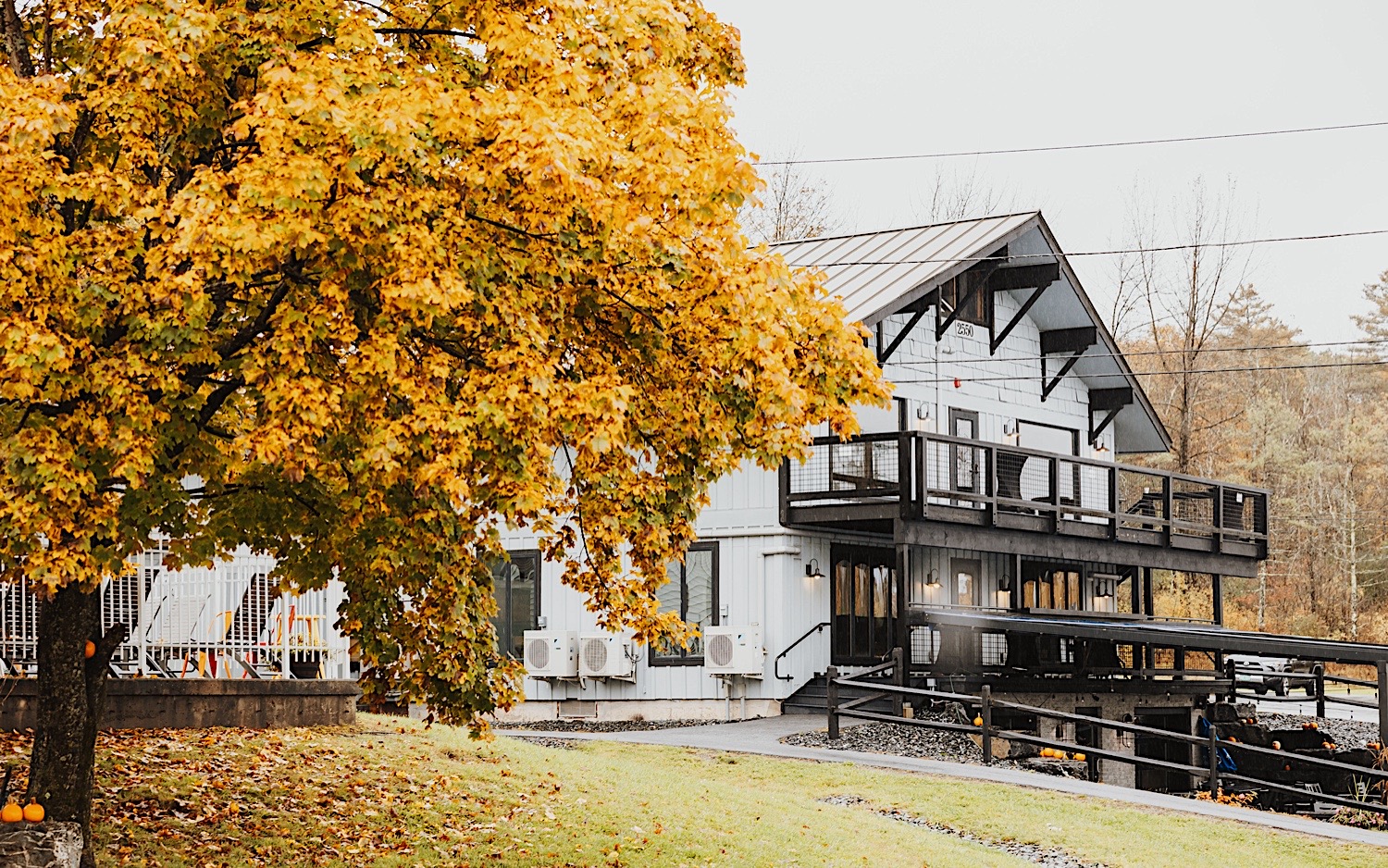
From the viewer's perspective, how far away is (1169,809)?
617 inches

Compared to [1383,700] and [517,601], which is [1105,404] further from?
[1383,700]

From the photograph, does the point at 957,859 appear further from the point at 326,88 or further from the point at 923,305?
the point at 923,305

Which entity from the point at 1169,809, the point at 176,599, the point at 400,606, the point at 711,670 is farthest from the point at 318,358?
the point at 711,670

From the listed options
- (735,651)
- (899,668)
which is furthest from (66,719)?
(735,651)

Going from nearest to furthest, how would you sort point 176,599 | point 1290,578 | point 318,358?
point 318,358
point 176,599
point 1290,578

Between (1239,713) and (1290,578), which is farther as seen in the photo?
(1290,578)

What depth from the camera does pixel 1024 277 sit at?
28.1 meters

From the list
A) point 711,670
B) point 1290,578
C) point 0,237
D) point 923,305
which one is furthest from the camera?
point 1290,578

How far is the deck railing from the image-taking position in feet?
73.5

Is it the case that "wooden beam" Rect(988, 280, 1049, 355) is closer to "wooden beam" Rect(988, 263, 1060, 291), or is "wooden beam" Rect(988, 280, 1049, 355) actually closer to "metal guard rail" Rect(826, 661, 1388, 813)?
"wooden beam" Rect(988, 263, 1060, 291)

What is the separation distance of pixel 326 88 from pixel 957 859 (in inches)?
337

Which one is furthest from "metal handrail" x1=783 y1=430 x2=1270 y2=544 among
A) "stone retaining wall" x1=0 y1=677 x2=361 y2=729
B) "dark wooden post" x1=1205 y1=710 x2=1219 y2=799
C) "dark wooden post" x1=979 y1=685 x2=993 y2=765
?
"stone retaining wall" x1=0 y1=677 x2=361 y2=729

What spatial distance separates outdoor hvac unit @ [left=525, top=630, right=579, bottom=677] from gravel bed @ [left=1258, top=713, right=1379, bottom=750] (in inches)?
500

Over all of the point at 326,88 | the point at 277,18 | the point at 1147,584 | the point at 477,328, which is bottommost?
the point at 1147,584
